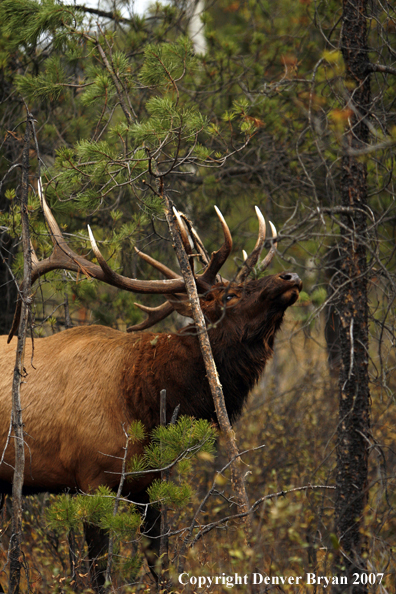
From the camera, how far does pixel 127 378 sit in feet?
14.5

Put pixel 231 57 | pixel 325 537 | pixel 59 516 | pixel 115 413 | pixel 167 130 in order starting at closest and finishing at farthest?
pixel 59 516, pixel 167 130, pixel 115 413, pixel 325 537, pixel 231 57

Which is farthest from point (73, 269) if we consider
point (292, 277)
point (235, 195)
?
point (235, 195)

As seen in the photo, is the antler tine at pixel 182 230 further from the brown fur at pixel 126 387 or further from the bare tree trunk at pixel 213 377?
the brown fur at pixel 126 387

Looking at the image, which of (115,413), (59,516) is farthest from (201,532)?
(115,413)

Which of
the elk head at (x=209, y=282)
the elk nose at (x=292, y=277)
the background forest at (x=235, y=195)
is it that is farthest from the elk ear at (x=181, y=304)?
the elk nose at (x=292, y=277)

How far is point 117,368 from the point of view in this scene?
4.52m

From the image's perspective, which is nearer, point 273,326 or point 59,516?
point 59,516

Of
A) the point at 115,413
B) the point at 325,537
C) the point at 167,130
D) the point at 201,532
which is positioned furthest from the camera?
the point at 325,537

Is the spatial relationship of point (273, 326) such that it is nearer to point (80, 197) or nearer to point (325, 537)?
point (80, 197)

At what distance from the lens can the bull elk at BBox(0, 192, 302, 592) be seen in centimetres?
421

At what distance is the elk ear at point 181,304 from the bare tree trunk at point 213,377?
0.53m

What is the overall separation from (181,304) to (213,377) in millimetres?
821

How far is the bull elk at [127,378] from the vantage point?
13.8 ft

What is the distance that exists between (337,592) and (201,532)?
91cm
